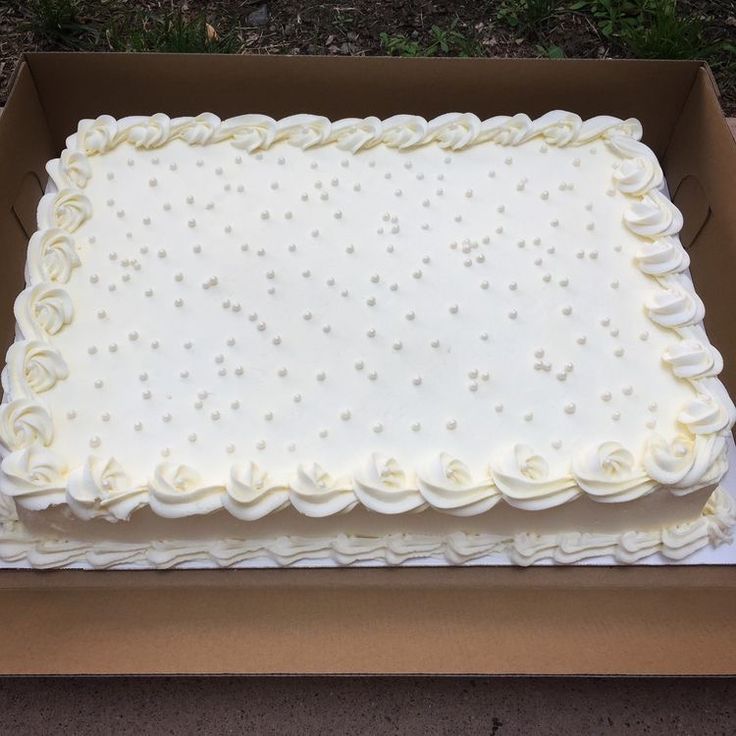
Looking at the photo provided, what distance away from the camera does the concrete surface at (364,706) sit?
5.16ft

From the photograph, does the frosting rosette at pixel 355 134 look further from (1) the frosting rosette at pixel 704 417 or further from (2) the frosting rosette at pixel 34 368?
(1) the frosting rosette at pixel 704 417

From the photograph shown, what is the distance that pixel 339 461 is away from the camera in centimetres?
141

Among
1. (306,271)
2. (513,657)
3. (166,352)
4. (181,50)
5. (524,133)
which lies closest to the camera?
(513,657)

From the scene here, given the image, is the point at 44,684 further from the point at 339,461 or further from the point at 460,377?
the point at 460,377

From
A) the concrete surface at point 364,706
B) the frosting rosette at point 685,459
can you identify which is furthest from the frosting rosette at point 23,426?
the frosting rosette at point 685,459

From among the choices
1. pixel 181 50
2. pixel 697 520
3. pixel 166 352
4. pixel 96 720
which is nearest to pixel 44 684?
pixel 96 720

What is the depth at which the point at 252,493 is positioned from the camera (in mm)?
1361

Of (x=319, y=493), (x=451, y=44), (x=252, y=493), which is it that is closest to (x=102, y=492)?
(x=252, y=493)

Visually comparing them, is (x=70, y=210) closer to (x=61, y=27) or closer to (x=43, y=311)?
(x=43, y=311)

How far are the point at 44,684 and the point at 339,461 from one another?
0.80 meters

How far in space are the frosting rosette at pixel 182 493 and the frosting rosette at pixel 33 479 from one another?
17 centimetres

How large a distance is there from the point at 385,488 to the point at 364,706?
0.53m

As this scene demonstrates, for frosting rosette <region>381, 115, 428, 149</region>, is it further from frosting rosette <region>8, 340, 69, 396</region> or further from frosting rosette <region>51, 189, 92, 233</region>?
frosting rosette <region>8, 340, 69, 396</region>

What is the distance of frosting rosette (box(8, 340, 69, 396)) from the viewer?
4.77 ft
